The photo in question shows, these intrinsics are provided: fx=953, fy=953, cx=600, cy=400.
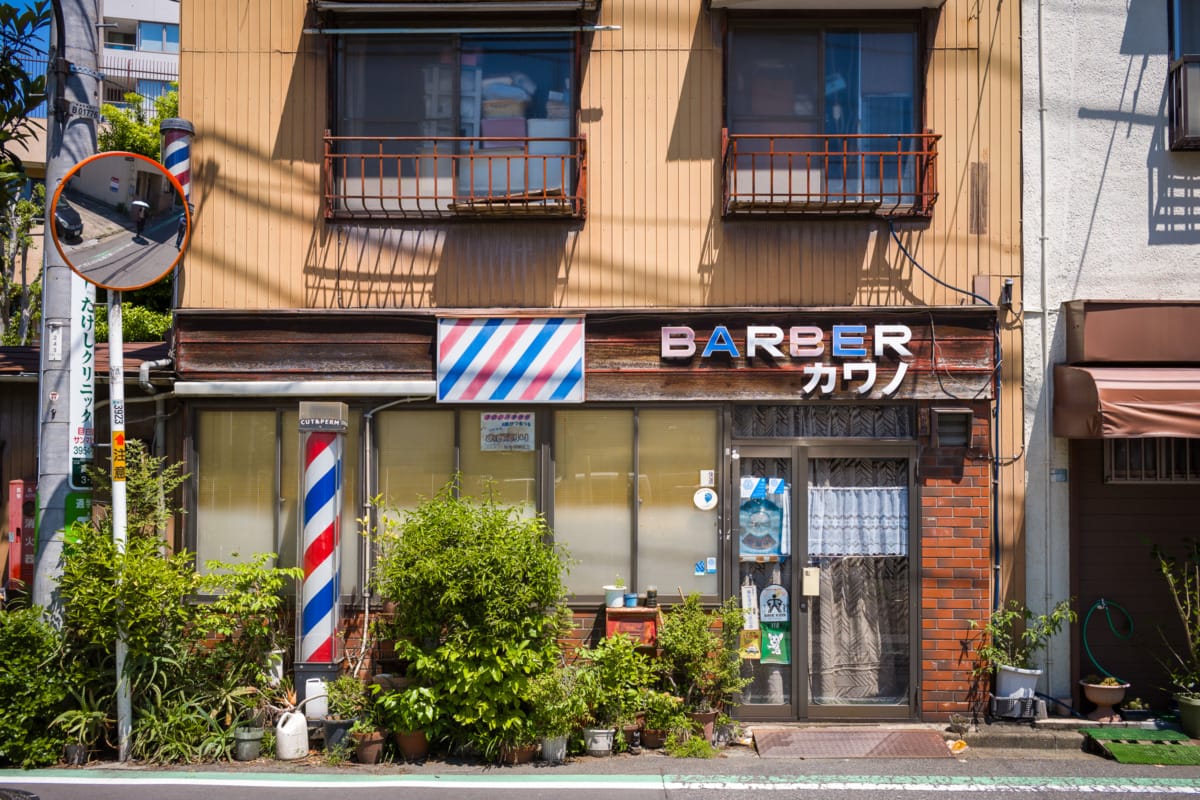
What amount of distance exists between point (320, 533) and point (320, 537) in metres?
0.04

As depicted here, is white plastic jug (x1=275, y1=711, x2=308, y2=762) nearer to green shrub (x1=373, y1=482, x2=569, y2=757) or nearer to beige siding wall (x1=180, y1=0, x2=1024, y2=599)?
green shrub (x1=373, y1=482, x2=569, y2=757)

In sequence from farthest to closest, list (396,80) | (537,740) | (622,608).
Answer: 1. (396,80)
2. (622,608)
3. (537,740)

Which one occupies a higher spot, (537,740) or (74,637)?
(74,637)

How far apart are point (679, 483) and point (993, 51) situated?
5228 mm

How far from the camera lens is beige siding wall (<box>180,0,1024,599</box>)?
9258 millimetres

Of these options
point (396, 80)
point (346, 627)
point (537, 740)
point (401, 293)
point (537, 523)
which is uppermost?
point (396, 80)

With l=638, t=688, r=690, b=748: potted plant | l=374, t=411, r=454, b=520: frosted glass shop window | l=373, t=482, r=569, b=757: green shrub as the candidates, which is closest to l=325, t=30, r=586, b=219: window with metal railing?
l=374, t=411, r=454, b=520: frosted glass shop window

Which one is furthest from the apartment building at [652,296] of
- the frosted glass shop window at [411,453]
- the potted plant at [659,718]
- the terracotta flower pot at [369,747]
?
the terracotta flower pot at [369,747]

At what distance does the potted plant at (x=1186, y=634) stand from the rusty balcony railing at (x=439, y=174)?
6.58 meters

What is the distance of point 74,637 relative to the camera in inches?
315

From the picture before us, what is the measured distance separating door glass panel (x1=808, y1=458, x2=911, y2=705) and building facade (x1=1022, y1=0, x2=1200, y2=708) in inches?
50.8

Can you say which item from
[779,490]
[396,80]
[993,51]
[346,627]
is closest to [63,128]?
[396,80]

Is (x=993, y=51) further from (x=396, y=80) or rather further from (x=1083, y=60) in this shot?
(x=396, y=80)

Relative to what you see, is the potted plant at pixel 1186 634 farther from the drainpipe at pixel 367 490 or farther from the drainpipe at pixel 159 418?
the drainpipe at pixel 159 418
